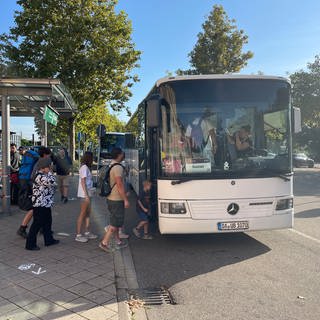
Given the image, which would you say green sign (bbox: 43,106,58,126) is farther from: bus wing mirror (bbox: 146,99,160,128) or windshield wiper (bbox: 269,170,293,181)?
windshield wiper (bbox: 269,170,293,181)

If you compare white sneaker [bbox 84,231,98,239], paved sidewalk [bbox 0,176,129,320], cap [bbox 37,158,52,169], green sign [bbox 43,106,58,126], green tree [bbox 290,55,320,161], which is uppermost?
green tree [bbox 290,55,320,161]

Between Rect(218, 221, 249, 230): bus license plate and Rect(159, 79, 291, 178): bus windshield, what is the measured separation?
82 cm

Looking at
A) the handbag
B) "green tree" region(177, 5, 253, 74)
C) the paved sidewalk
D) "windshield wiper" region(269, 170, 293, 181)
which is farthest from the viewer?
"green tree" region(177, 5, 253, 74)

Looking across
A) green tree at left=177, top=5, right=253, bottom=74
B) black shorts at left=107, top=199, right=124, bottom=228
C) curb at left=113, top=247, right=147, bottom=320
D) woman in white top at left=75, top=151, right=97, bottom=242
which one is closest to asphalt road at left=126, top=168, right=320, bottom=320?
curb at left=113, top=247, right=147, bottom=320

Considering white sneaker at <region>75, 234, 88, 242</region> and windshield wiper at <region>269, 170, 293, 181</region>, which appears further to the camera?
white sneaker at <region>75, 234, 88, 242</region>

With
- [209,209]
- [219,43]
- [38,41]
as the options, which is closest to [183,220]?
[209,209]

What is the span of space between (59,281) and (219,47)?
92.4ft

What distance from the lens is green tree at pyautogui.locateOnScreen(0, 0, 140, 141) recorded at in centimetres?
2253

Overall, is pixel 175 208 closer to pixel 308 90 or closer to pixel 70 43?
pixel 70 43

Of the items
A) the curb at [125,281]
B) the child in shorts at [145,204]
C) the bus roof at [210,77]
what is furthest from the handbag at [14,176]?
the bus roof at [210,77]

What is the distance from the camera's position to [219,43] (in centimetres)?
3045

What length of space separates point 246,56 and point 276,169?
26.3m

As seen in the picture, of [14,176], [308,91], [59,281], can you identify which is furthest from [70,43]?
[308,91]

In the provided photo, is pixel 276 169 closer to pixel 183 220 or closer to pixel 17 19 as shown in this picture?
pixel 183 220
